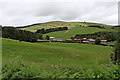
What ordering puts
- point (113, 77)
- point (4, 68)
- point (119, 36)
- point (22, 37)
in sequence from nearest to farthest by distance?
1. point (113, 77)
2. point (4, 68)
3. point (119, 36)
4. point (22, 37)

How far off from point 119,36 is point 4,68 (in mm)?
25800

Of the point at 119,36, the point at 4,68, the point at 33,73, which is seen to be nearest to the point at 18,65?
the point at 4,68

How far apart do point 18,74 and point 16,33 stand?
94.4m

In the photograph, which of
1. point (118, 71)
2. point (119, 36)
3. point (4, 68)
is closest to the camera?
point (118, 71)

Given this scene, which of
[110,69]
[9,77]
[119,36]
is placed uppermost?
[119,36]

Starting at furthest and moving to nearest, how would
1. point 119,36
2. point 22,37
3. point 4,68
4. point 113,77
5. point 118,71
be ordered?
point 22,37 < point 119,36 < point 4,68 < point 118,71 < point 113,77

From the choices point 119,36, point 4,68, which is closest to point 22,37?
point 119,36

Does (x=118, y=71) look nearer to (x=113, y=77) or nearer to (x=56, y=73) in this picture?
(x=113, y=77)

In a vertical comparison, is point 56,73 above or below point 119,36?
below

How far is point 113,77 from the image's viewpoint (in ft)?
17.7

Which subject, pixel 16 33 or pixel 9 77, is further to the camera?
pixel 16 33

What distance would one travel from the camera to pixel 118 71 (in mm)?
5734

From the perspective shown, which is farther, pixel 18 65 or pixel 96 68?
pixel 18 65

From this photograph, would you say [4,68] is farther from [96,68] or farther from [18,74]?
[96,68]
